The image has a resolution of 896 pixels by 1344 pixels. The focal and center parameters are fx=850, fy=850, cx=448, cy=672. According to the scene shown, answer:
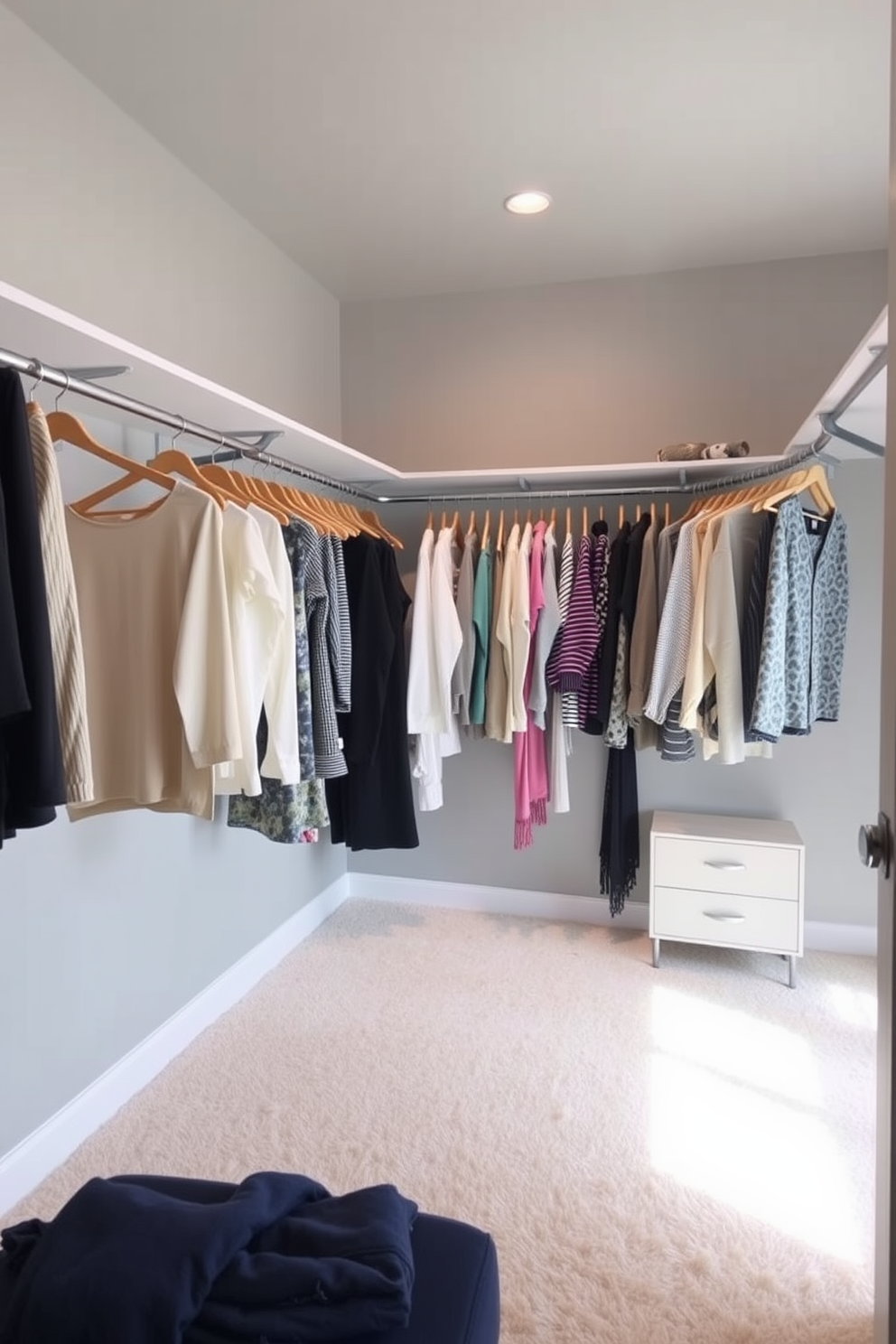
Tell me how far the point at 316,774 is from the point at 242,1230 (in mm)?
1367

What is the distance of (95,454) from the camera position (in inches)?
70.6

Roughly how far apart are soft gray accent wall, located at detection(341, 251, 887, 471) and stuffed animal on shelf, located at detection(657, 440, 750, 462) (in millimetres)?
314

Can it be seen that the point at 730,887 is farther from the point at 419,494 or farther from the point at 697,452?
the point at 419,494

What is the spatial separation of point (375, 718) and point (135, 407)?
3.81ft

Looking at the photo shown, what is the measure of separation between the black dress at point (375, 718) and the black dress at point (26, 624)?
4.42ft

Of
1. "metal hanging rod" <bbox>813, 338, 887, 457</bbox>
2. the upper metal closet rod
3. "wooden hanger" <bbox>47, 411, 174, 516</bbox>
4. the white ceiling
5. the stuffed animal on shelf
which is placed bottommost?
"wooden hanger" <bbox>47, 411, 174, 516</bbox>

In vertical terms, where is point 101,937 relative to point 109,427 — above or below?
below

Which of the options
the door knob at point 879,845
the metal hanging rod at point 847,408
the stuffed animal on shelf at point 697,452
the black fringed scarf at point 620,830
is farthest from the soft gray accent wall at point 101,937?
the metal hanging rod at point 847,408

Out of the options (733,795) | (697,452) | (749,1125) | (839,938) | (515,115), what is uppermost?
(515,115)

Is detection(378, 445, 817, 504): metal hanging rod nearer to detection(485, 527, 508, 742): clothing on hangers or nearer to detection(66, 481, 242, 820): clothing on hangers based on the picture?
detection(485, 527, 508, 742): clothing on hangers

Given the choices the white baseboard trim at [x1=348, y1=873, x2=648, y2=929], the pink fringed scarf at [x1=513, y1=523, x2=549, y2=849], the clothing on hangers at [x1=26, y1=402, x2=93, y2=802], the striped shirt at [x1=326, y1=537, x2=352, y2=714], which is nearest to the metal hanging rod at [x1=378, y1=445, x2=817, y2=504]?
the pink fringed scarf at [x1=513, y1=523, x2=549, y2=849]

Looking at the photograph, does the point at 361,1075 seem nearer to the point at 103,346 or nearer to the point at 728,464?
the point at 103,346

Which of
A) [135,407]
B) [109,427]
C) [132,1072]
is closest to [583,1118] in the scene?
[132,1072]

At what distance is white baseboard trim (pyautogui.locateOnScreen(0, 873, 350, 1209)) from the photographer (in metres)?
1.97
